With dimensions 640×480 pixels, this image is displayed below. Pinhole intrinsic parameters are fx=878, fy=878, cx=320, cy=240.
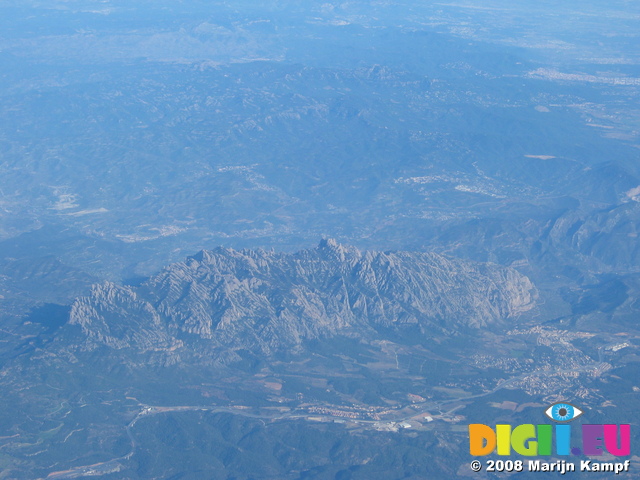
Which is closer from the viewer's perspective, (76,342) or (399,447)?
(399,447)

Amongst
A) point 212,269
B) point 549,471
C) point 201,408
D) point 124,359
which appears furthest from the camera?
point 212,269

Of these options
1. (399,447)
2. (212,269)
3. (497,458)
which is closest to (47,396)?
(212,269)

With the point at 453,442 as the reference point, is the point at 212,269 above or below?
above

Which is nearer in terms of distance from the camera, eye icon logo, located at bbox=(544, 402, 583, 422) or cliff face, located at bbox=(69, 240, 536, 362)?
eye icon logo, located at bbox=(544, 402, 583, 422)

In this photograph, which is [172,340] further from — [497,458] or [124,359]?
[497,458]

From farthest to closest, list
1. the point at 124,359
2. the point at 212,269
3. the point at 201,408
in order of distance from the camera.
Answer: the point at 212,269 < the point at 124,359 < the point at 201,408
